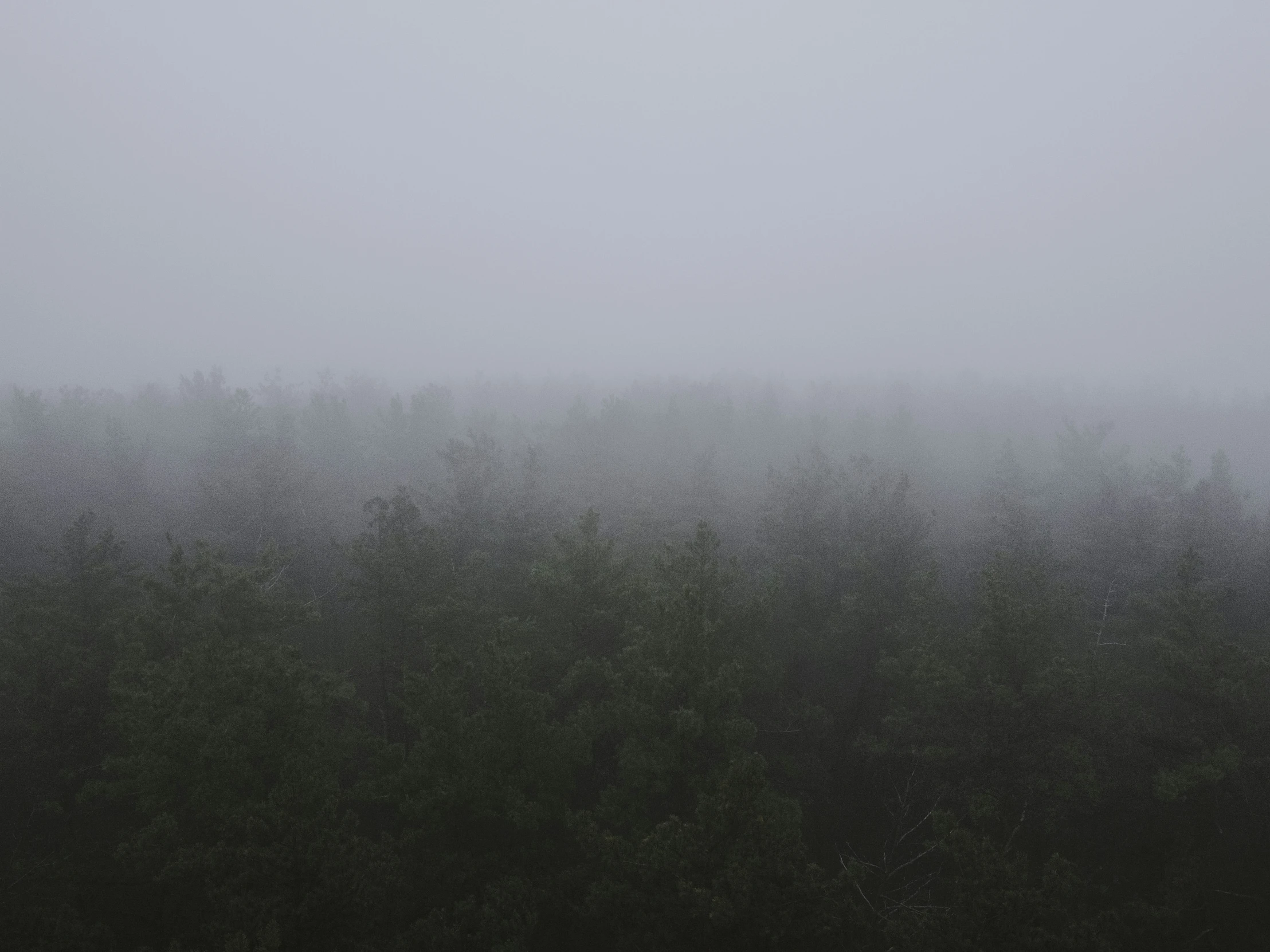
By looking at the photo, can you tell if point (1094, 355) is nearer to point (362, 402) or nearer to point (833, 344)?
point (833, 344)

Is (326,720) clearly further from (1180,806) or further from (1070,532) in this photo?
(1070,532)

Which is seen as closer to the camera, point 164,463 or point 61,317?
point 164,463

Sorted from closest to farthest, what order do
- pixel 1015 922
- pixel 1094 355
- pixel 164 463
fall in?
pixel 1015 922 → pixel 164 463 → pixel 1094 355

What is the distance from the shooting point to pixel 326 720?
59.1 ft

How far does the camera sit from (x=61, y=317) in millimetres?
164375

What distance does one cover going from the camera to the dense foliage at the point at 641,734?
11273 millimetres

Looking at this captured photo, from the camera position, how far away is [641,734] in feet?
49.9

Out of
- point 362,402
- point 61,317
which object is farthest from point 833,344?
point 61,317

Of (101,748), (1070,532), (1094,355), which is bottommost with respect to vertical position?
(101,748)

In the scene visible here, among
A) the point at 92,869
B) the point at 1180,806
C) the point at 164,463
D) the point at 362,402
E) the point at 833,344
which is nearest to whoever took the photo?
the point at 92,869

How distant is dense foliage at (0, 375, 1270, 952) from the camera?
11273 millimetres

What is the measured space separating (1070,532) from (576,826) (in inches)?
1031

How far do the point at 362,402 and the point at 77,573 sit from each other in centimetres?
4043

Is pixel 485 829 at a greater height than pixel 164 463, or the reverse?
pixel 164 463
